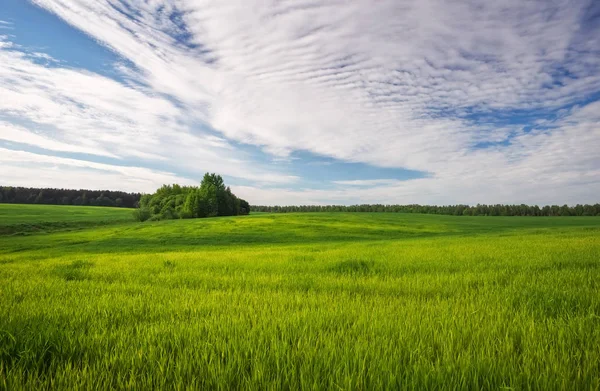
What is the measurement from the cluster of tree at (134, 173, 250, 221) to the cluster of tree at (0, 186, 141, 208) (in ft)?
146

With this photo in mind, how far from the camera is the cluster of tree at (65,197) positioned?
427 ft

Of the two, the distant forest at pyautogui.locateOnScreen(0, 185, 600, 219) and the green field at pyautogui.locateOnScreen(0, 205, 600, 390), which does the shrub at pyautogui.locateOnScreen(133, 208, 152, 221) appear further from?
the green field at pyautogui.locateOnScreen(0, 205, 600, 390)

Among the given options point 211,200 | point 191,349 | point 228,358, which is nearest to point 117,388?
point 191,349

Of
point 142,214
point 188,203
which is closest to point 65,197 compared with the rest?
point 142,214

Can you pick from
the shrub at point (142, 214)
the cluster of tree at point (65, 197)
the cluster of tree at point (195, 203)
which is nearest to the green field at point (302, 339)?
the cluster of tree at point (195, 203)

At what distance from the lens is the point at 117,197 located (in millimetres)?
156000

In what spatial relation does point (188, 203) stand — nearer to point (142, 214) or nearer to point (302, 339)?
point (142, 214)

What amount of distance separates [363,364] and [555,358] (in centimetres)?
174

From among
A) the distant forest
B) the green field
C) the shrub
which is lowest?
the shrub

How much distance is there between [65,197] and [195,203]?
98.1 metres

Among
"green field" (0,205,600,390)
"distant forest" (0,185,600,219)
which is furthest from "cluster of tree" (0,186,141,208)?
"green field" (0,205,600,390)

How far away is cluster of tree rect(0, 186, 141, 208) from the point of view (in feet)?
427

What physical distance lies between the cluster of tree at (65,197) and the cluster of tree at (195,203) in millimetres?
44445

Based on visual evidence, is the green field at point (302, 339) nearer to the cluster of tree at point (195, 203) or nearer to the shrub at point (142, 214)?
the cluster of tree at point (195, 203)
